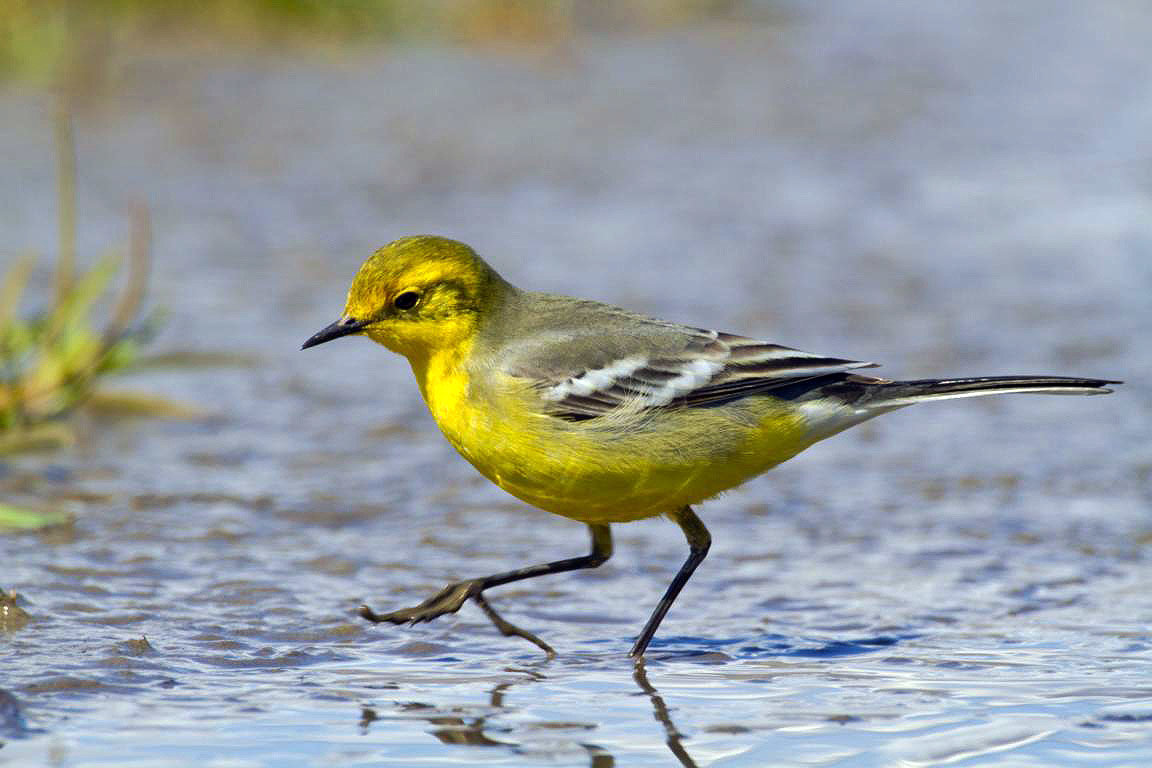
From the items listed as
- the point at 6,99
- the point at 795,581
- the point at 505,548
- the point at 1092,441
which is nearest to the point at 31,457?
the point at 505,548

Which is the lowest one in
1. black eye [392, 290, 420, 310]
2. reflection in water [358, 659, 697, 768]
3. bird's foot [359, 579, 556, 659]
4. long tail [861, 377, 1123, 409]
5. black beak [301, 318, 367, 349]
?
reflection in water [358, 659, 697, 768]

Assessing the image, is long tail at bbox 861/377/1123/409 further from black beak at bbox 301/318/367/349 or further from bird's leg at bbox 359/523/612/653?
black beak at bbox 301/318/367/349

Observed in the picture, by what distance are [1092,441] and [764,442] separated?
2657 millimetres

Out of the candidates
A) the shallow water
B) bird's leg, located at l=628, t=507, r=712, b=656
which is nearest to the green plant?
the shallow water

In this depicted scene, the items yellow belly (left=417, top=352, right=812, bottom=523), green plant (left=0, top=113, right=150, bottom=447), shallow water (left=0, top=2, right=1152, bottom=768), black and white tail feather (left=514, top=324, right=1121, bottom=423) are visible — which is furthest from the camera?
green plant (left=0, top=113, right=150, bottom=447)

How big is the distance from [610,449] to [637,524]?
1.76 meters

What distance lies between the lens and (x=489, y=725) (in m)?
4.61

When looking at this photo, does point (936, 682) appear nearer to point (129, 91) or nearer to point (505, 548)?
point (505, 548)

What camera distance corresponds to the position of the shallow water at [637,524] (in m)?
4.71

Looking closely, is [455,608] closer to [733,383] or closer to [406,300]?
[406,300]

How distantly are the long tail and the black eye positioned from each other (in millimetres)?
1392

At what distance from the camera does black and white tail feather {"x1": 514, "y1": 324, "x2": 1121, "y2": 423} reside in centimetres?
551

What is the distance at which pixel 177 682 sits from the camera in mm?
4859

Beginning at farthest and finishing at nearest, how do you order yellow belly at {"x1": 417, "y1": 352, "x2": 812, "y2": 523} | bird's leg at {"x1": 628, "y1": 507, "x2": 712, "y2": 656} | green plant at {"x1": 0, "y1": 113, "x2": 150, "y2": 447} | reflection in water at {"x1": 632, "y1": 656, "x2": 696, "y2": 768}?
green plant at {"x1": 0, "y1": 113, "x2": 150, "y2": 447} → bird's leg at {"x1": 628, "y1": 507, "x2": 712, "y2": 656} → yellow belly at {"x1": 417, "y1": 352, "x2": 812, "y2": 523} → reflection in water at {"x1": 632, "y1": 656, "x2": 696, "y2": 768}
